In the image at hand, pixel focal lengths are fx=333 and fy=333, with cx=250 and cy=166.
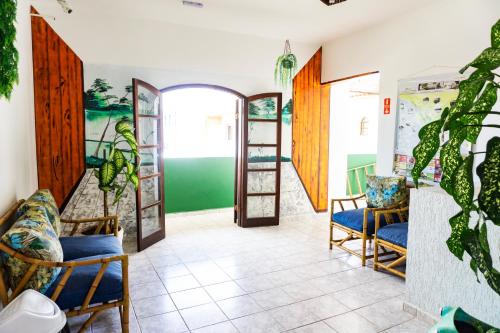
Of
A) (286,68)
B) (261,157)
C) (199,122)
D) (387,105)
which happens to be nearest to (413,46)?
(387,105)

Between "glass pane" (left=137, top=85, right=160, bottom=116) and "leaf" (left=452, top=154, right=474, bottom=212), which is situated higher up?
"glass pane" (left=137, top=85, right=160, bottom=116)

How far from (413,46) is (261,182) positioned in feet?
9.36

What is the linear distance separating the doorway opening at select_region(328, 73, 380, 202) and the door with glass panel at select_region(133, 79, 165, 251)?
9.88 feet

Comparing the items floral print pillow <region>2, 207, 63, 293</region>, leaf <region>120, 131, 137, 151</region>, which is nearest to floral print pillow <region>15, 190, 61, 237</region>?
floral print pillow <region>2, 207, 63, 293</region>

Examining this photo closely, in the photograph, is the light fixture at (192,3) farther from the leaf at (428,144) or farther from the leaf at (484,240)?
the leaf at (484,240)

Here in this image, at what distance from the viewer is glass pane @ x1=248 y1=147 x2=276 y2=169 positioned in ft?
17.5

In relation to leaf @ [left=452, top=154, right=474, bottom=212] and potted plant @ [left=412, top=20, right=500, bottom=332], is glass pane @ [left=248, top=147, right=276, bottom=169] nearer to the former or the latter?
potted plant @ [left=412, top=20, right=500, bottom=332]

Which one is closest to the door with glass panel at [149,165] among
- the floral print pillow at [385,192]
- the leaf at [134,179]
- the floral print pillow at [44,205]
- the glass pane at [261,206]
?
the leaf at [134,179]

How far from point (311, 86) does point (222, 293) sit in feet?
12.7

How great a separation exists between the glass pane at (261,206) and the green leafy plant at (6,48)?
3.57 meters

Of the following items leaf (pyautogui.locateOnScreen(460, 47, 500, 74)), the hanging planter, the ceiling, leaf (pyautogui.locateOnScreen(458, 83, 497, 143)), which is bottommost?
leaf (pyautogui.locateOnScreen(458, 83, 497, 143))

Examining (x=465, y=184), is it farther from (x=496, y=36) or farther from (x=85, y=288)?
(x=85, y=288)

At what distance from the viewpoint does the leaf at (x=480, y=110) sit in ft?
3.76

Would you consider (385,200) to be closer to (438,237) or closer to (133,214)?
(438,237)
